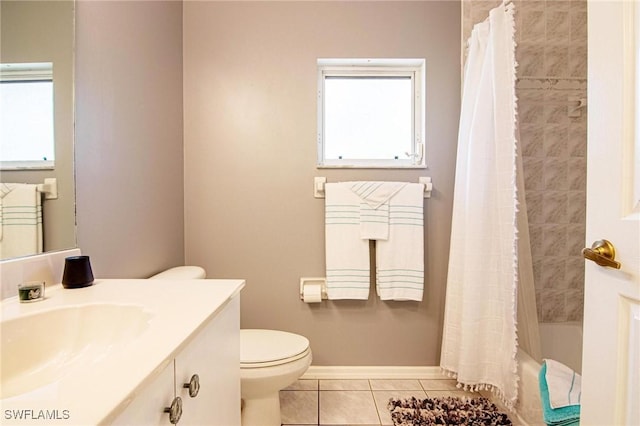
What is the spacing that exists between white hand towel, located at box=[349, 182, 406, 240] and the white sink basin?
4.05 feet

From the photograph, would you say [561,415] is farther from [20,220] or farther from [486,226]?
[20,220]

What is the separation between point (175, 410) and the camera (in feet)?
1.84

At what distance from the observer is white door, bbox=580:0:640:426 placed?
68cm

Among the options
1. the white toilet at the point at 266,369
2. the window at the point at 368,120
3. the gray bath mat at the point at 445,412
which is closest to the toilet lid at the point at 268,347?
the white toilet at the point at 266,369

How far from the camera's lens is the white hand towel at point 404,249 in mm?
1735

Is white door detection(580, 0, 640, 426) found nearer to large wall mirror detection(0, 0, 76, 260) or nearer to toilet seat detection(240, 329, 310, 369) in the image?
toilet seat detection(240, 329, 310, 369)

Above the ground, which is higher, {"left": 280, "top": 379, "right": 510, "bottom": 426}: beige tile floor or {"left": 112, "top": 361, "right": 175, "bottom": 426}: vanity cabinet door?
{"left": 112, "top": 361, "right": 175, "bottom": 426}: vanity cabinet door

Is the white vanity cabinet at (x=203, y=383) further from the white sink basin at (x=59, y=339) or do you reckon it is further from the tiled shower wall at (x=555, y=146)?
the tiled shower wall at (x=555, y=146)

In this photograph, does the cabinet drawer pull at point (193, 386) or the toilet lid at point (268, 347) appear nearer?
the cabinet drawer pull at point (193, 386)

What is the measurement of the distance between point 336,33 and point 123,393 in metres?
1.96

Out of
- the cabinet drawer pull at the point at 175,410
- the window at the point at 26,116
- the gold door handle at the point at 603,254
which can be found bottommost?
the cabinet drawer pull at the point at 175,410

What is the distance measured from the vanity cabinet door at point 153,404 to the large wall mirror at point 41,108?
64cm

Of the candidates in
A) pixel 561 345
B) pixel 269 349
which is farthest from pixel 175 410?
pixel 561 345

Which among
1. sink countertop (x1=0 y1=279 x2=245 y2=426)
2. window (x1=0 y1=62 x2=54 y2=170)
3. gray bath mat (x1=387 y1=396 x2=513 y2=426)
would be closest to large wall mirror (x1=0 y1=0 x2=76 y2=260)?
window (x1=0 y1=62 x2=54 y2=170)
